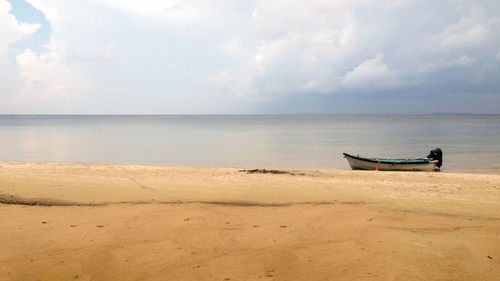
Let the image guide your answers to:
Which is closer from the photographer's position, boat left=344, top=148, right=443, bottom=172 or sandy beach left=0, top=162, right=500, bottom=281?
sandy beach left=0, top=162, right=500, bottom=281

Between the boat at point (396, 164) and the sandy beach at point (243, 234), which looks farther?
the boat at point (396, 164)

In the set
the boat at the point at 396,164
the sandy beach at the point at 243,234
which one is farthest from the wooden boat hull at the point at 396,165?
the sandy beach at the point at 243,234

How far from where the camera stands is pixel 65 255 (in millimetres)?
5484

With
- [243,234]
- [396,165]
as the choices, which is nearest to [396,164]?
[396,165]

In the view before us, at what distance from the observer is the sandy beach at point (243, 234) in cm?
500

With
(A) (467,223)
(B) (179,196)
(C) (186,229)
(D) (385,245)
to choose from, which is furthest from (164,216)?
(A) (467,223)

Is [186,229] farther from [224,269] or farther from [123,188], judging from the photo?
[123,188]

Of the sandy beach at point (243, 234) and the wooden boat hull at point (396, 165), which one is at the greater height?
the wooden boat hull at point (396, 165)

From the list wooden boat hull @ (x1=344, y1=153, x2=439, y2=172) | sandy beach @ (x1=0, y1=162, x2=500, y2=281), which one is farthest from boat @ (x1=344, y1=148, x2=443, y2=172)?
sandy beach @ (x1=0, y1=162, x2=500, y2=281)

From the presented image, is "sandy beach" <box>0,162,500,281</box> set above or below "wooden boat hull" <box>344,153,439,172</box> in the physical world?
below

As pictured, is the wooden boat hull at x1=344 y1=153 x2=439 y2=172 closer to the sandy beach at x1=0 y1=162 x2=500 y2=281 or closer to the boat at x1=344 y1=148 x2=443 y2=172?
the boat at x1=344 y1=148 x2=443 y2=172

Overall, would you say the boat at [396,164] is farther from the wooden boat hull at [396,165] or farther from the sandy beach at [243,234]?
the sandy beach at [243,234]

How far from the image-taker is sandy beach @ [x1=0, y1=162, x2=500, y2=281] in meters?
5.00

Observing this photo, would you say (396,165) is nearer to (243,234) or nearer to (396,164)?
(396,164)
